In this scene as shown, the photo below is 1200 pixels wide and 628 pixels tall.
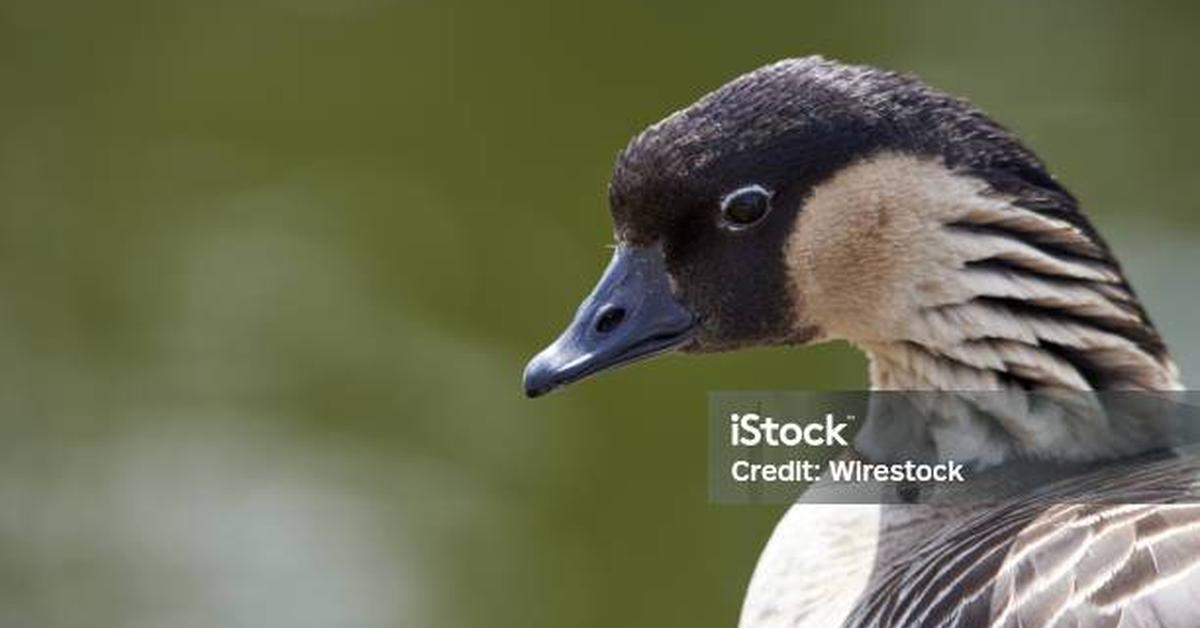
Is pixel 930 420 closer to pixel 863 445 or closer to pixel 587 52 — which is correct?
pixel 863 445

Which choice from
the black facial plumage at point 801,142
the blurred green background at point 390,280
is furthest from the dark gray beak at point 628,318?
the blurred green background at point 390,280

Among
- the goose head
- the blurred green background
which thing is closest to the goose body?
the goose head

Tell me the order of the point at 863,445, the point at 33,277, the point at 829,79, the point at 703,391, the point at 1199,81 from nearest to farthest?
1. the point at 829,79
2. the point at 863,445
3. the point at 703,391
4. the point at 33,277
5. the point at 1199,81

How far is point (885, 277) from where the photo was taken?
407 centimetres

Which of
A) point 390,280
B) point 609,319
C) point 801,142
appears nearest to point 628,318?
point 609,319

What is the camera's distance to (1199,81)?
345 inches

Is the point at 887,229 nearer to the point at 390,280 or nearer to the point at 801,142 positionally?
the point at 801,142

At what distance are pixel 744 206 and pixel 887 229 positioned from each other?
0.25 metres

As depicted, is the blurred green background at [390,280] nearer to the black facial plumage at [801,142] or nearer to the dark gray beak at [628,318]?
the dark gray beak at [628,318]

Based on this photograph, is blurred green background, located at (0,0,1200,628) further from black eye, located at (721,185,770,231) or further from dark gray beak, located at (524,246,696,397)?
black eye, located at (721,185,770,231)

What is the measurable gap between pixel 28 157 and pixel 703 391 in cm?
278

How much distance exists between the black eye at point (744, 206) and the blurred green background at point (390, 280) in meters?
3.11

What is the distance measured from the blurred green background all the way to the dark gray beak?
2988 millimetres

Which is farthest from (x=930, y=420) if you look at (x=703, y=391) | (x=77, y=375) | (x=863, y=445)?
(x=77, y=375)
